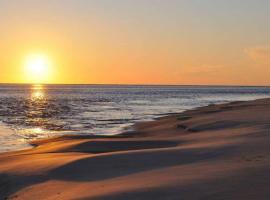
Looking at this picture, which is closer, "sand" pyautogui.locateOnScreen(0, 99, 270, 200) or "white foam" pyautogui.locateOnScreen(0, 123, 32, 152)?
"sand" pyautogui.locateOnScreen(0, 99, 270, 200)

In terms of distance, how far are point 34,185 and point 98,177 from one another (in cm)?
155

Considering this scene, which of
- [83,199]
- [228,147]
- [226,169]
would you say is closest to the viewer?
[83,199]

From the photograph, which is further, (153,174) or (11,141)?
(11,141)

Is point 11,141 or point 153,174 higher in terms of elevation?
point 153,174

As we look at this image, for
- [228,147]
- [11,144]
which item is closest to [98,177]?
[228,147]

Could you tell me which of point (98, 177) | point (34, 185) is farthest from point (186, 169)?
point (34, 185)

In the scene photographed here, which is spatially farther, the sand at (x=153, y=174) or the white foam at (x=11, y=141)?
the white foam at (x=11, y=141)

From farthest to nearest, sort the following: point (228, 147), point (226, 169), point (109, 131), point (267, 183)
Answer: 1. point (109, 131)
2. point (228, 147)
3. point (226, 169)
4. point (267, 183)

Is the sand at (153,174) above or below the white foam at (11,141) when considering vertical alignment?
above

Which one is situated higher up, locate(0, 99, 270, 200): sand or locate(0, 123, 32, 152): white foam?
locate(0, 99, 270, 200): sand

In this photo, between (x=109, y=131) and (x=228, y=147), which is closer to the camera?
(x=228, y=147)

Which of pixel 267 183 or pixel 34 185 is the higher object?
pixel 267 183

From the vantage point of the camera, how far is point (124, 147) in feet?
58.1

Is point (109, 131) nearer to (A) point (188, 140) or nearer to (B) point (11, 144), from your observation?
(B) point (11, 144)
